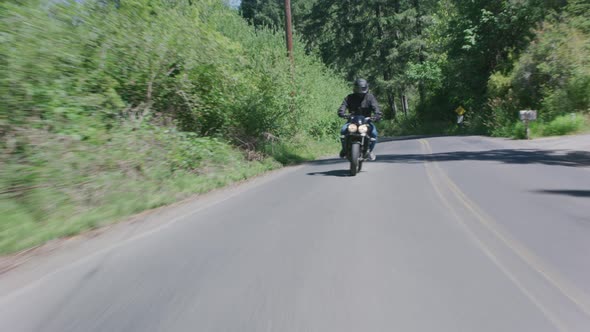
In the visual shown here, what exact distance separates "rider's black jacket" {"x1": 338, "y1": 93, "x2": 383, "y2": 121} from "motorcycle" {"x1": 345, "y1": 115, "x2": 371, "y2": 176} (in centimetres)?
37

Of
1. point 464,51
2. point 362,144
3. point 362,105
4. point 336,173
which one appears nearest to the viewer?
point 362,144

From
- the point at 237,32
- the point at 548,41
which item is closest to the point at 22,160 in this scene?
the point at 237,32

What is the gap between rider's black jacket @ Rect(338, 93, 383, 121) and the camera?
478 inches

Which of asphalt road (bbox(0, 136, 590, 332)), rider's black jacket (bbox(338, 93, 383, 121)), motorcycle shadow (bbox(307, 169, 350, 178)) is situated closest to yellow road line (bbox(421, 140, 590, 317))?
asphalt road (bbox(0, 136, 590, 332))

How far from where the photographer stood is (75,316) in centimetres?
358

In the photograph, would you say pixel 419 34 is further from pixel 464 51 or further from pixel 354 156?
pixel 354 156

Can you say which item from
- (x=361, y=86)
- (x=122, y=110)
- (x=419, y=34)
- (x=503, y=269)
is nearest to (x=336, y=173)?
(x=361, y=86)

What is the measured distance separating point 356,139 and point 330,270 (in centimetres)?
721

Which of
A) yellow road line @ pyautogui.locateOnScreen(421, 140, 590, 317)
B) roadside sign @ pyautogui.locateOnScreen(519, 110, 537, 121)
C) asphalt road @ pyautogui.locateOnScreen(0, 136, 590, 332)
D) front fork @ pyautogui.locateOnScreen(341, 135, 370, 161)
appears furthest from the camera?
roadside sign @ pyautogui.locateOnScreen(519, 110, 537, 121)

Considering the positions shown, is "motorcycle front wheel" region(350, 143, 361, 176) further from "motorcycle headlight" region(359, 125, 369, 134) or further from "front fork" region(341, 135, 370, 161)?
"motorcycle headlight" region(359, 125, 369, 134)

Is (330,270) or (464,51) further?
(464,51)

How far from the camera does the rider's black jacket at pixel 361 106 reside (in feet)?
39.8

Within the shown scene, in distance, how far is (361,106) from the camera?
12289 mm

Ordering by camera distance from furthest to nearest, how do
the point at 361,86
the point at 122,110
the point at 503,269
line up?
the point at 361,86 → the point at 122,110 → the point at 503,269
